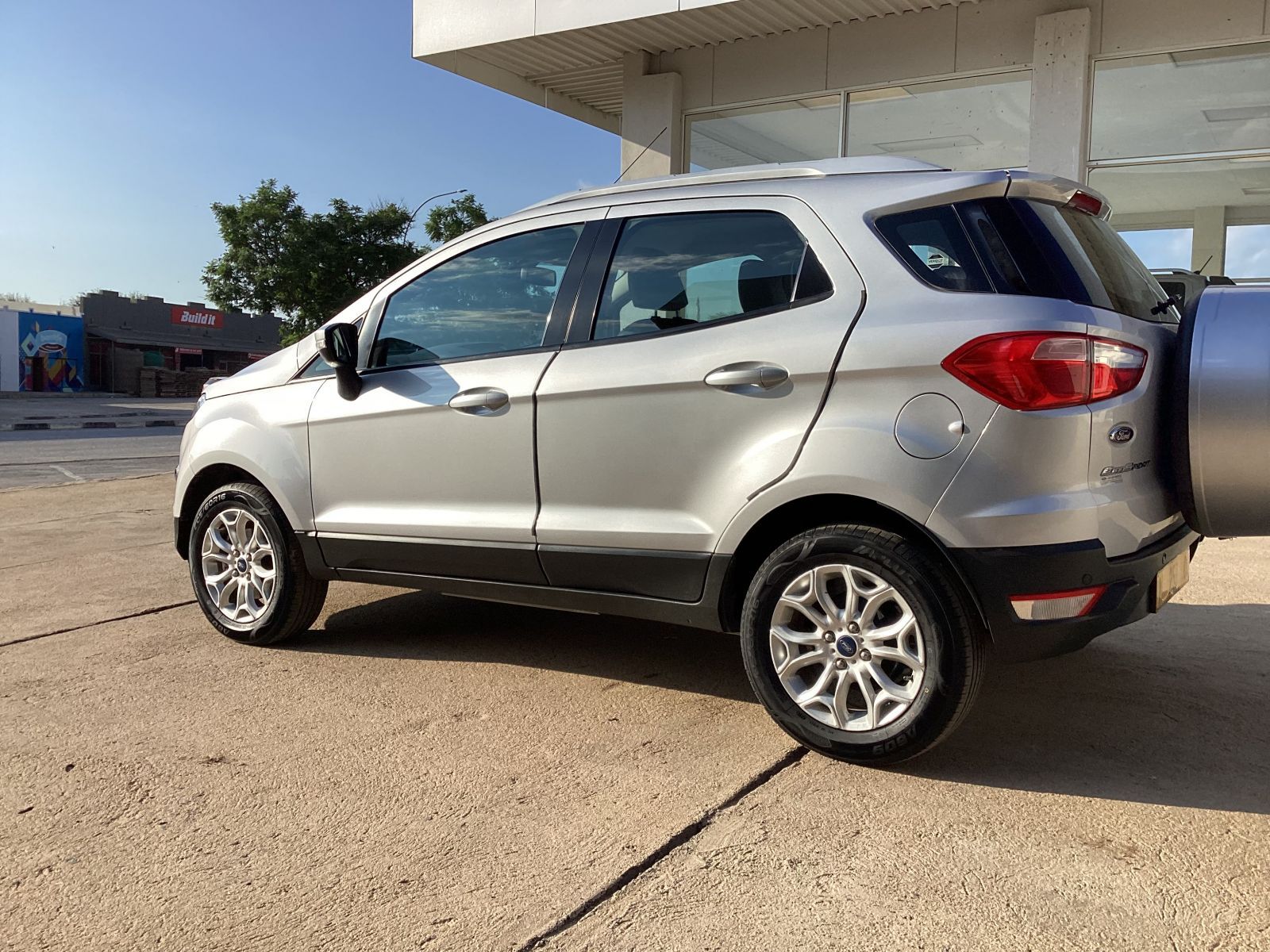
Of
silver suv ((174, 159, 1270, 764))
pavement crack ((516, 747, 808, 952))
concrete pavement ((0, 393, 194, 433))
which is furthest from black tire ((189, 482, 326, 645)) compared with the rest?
concrete pavement ((0, 393, 194, 433))

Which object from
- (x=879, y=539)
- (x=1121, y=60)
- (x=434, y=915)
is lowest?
(x=434, y=915)

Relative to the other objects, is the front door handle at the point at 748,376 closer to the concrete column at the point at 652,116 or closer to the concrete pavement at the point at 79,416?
the concrete column at the point at 652,116

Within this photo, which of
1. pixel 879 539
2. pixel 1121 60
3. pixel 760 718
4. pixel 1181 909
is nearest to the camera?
pixel 1181 909

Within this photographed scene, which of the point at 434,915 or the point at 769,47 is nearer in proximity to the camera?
the point at 434,915

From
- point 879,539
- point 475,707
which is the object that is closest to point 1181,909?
point 879,539

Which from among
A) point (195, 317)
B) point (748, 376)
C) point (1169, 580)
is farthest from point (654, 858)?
point (195, 317)

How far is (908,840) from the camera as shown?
9.11 feet

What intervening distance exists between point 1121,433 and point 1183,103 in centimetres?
812

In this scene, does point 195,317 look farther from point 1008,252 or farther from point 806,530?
point 1008,252

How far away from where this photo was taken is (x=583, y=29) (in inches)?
426

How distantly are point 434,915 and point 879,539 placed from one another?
5.20 ft

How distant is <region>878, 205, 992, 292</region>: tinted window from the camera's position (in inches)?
121

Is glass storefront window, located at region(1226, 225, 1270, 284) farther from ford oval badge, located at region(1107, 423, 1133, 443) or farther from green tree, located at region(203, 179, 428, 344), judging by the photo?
green tree, located at region(203, 179, 428, 344)

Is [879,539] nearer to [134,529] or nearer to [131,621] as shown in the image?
[131,621]
